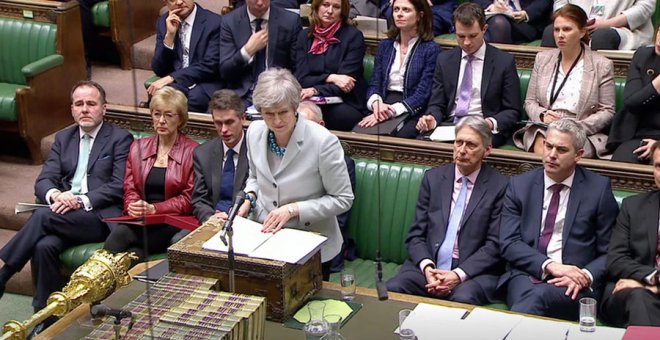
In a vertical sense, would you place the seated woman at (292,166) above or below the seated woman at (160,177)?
above

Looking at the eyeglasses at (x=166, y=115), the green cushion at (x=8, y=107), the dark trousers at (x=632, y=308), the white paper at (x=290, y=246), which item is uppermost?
the eyeglasses at (x=166, y=115)

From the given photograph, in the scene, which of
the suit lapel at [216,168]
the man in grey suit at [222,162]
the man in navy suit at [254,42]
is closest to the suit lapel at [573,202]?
the man in grey suit at [222,162]

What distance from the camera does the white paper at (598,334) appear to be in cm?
338

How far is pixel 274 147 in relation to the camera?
13.5 feet

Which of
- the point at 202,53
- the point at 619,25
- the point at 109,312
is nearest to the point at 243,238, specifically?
the point at 109,312

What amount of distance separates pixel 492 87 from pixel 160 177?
150cm

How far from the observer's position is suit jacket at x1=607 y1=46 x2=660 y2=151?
4895 mm

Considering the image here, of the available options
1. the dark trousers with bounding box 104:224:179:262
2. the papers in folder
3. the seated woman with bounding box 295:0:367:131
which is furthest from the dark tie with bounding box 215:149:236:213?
the papers in folder

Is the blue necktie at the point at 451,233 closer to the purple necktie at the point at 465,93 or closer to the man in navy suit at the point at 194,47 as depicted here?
the purple necktie at the point at 465,93

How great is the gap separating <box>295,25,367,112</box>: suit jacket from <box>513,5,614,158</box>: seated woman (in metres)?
0.82

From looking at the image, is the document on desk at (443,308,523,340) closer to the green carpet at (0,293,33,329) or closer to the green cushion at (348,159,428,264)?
the green cushion at (348,159,428,264)

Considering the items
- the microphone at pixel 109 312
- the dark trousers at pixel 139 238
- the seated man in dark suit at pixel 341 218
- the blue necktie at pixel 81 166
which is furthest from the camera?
the blue necktie at pixel 81 166

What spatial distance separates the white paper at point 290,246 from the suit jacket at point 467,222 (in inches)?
27.8

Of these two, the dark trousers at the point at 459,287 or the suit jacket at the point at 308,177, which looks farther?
the dark trousers at the point at 459,287
